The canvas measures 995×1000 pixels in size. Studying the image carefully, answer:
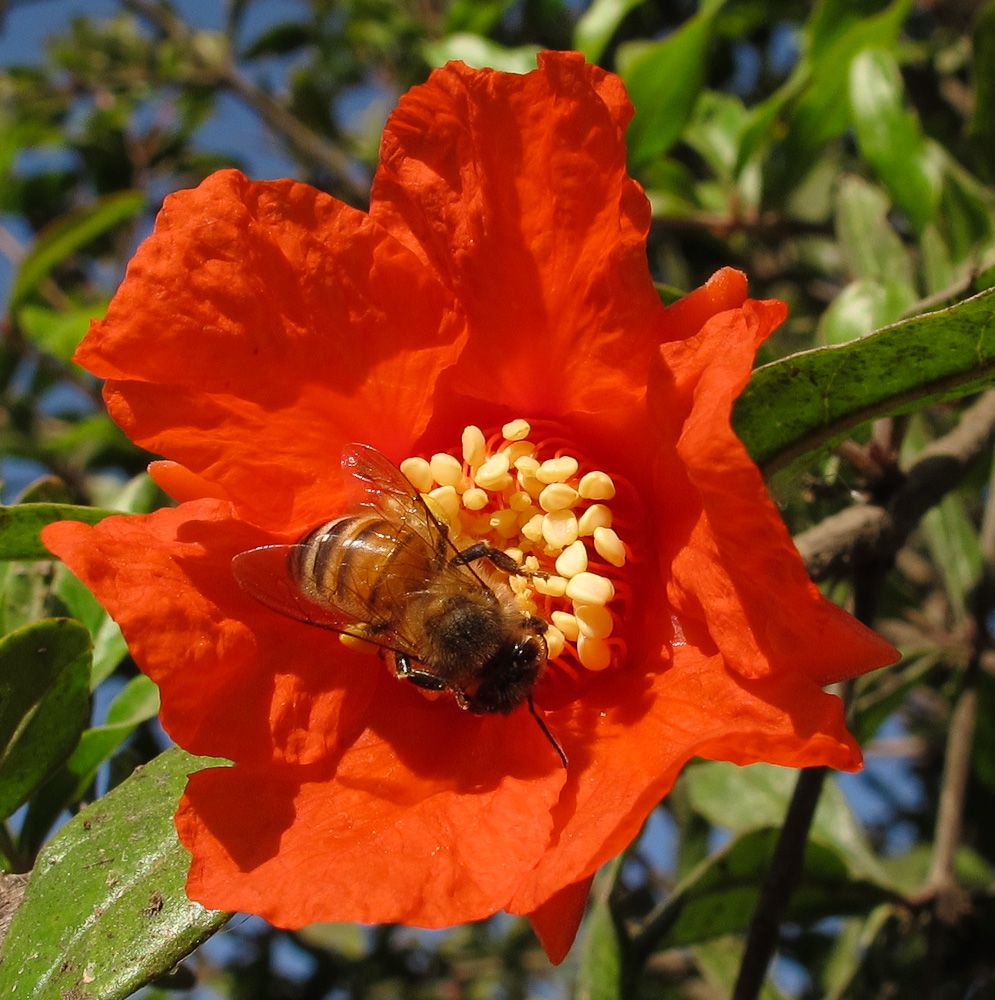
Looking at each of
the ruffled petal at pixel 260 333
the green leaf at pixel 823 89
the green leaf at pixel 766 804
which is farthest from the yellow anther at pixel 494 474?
the green leaf at pixel 823 89

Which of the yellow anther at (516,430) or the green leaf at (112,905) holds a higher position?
the yellow anther at (516,430)

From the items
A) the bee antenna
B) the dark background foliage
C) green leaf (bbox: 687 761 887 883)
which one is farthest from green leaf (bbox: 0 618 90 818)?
green leaf (bbox: 687 761 887 883)

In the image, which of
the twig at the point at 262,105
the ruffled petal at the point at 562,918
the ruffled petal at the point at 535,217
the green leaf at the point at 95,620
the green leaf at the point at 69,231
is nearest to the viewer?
the ruffled petal at the point at 562,918

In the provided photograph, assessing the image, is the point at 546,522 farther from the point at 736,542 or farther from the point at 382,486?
the point at 736,542

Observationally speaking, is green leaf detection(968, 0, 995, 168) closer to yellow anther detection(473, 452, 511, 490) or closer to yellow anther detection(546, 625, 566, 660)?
yellow anther detection(473, 452, 511, 490)

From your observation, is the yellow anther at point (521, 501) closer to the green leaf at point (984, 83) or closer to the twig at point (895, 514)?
the twig at point (895, 514)

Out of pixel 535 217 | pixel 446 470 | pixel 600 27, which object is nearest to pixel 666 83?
pixel 600 27

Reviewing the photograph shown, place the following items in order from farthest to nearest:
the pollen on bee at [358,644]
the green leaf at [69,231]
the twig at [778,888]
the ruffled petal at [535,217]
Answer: the green leaf at [69,231]
the twig at [778,888]
the pollen on bee at [358,644]
the ruffled petal at [535,217]

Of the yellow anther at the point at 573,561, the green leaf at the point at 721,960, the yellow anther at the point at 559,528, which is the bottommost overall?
the green leaf at the point at 721,960
